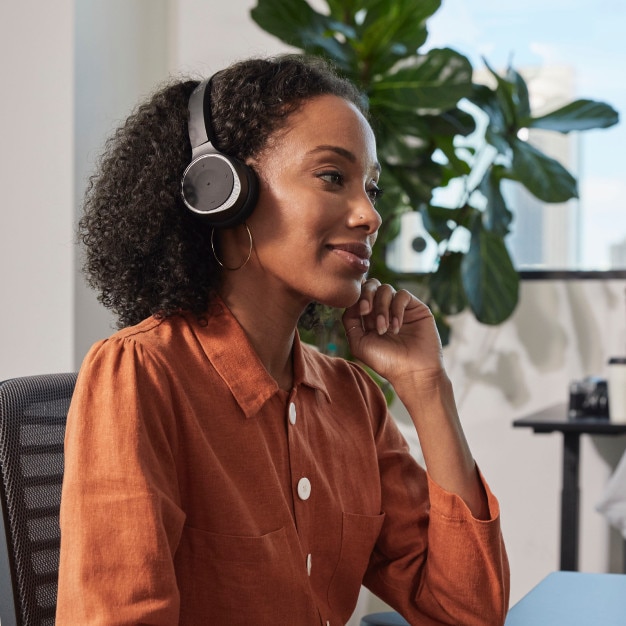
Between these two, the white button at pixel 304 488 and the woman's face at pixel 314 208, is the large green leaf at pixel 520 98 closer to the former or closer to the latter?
the woman's face at pixel 314 208

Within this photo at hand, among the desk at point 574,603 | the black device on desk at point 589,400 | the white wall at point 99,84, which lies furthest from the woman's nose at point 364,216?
the black device on desk at point 589,400

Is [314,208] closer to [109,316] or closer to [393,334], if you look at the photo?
[393,334]

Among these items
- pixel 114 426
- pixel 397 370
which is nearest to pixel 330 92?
pixel 397 370

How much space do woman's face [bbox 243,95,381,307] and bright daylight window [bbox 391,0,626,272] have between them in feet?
6.44

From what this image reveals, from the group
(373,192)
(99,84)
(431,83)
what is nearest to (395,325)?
(373,192)

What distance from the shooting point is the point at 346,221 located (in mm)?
1062

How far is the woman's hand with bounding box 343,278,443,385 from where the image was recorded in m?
1.24

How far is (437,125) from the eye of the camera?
2.52 m

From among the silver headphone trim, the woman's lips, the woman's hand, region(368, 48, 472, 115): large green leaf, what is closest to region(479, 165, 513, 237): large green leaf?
region(368, 48, 472, 115): large green leaf

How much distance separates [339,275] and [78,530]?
0.42 meters

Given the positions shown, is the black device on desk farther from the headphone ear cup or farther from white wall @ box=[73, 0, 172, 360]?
the headphone ear cup

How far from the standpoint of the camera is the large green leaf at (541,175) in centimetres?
245

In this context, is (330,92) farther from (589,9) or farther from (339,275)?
(589,9)

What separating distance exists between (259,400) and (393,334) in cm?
33
